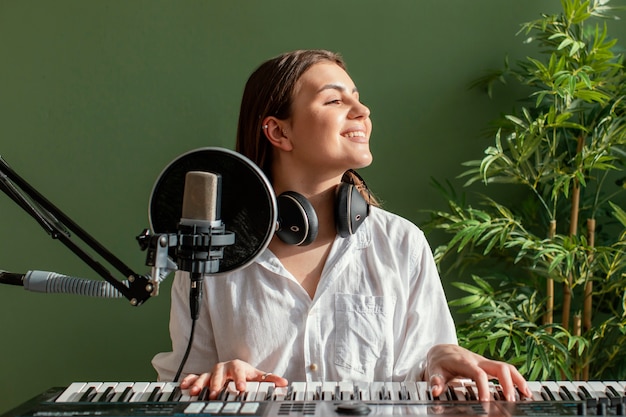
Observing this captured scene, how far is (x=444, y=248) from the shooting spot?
246 centimetres

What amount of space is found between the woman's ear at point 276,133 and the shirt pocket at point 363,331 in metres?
0.37

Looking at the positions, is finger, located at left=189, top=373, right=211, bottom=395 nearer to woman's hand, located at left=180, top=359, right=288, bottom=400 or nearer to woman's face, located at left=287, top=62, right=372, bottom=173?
woman's hand, located at left=180, top=359, right=288, bottom=400

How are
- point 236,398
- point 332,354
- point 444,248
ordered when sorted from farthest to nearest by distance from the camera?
point 444,248
point 332,354
point 236,398

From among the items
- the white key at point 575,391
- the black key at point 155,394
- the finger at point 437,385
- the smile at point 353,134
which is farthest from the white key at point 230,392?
the smile at point 353,134

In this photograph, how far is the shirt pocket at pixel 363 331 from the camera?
1.72m

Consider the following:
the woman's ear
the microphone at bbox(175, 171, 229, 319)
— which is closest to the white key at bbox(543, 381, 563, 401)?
the microphone at bbox(175, 171, 229, 319)

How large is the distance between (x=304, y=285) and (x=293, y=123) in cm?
37

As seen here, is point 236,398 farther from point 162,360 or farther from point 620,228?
point 620,228

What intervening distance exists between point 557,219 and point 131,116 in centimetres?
149

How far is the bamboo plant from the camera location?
2314 mm

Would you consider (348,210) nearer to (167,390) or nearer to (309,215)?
(309,215)

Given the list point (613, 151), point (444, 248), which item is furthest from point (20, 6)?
point (613, 151)

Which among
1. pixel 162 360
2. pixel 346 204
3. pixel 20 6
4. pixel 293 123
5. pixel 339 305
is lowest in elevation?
pixel 162 360

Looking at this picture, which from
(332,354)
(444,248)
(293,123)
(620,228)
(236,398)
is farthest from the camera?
(620,228)
